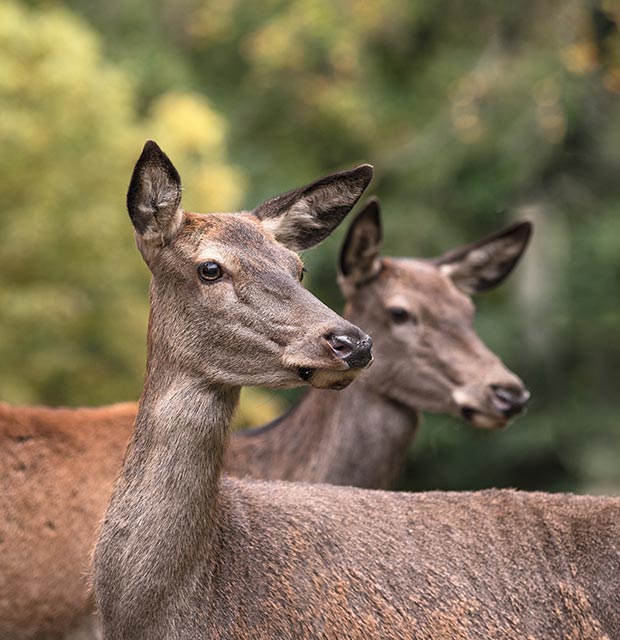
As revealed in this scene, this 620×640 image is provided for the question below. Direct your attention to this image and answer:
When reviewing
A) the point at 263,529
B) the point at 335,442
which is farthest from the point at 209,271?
the point at 335,442

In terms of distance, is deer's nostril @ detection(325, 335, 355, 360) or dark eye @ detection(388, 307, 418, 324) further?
dark eye @ detection(388, 307, 418, 324)

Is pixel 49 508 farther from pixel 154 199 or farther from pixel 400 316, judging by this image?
pixel 400 316

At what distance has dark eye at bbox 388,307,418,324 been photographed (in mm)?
8344

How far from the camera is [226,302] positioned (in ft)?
17.1

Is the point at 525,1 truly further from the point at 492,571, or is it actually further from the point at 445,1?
the point at 492,571

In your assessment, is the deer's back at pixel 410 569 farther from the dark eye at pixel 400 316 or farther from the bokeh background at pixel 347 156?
the bokeh background at pixel 347 156

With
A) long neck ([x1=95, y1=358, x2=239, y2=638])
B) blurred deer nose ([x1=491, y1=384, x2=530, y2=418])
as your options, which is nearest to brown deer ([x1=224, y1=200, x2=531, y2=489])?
blurred deer nose ([x1=491, y1=384, x2=530, y2=418])

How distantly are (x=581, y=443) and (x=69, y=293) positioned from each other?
10148mm

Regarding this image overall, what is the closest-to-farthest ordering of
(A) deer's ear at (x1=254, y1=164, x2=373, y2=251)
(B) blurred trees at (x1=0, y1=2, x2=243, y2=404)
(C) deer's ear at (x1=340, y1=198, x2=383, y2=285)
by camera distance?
1. (A) deer's ear at (x1=254, y1=164, x2=373, y2=251)
2. (C) deer's ear at (x1=340, y1=198, x2=383, y2=285)
3. (B) blurred trees at (x1=0, y1=2, x2=243, y2=404)

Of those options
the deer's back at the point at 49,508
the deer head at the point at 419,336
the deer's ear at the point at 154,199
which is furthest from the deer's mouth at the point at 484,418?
the deer's ear at the point at 154,199

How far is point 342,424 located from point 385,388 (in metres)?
0.41

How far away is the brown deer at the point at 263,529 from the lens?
5070 mm

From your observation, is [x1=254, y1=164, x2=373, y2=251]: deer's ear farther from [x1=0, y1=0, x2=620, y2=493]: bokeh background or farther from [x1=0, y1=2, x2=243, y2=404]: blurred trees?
[x1=0, y1=2, x2=243, y2=404]: blurred trees

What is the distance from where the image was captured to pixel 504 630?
5207 millimetres
